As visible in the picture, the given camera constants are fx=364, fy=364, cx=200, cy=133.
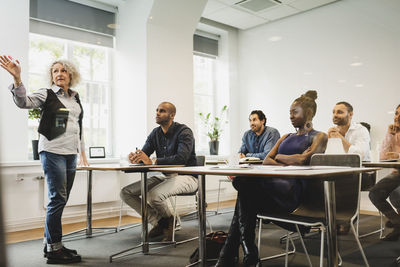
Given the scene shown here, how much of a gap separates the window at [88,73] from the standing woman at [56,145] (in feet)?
6.26

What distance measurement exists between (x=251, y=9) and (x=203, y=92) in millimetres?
1630

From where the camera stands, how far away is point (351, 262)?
2574 mm

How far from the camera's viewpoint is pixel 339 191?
209 centimetres

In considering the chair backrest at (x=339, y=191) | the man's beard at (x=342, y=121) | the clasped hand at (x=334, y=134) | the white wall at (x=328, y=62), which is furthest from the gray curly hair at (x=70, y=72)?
the white wall at (x=328, y=62)

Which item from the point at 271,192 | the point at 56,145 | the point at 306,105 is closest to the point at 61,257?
the point at 56,145

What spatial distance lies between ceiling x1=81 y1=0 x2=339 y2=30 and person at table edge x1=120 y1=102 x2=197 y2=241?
2.39 m

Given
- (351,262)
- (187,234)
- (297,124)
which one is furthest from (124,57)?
(351,262)

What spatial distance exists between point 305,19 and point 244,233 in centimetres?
462

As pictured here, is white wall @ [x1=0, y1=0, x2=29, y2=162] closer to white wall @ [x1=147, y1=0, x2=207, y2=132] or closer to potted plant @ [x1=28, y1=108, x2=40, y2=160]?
potted plant @ [x1=28, y1=108, x2=40, y2=160]

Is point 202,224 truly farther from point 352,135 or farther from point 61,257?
point 352,135

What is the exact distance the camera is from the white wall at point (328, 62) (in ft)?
15.9

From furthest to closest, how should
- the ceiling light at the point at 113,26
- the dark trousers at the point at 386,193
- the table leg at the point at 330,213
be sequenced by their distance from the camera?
the ceiling light at the point at 113,26 → the dark trousers at the point at 386,193 → the table leg at the point at 330,213

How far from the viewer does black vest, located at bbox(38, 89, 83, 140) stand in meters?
2.65

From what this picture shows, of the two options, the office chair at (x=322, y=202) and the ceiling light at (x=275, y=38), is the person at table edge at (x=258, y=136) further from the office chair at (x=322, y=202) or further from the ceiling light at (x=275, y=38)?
the ceiling light at (x=275, y=38)
